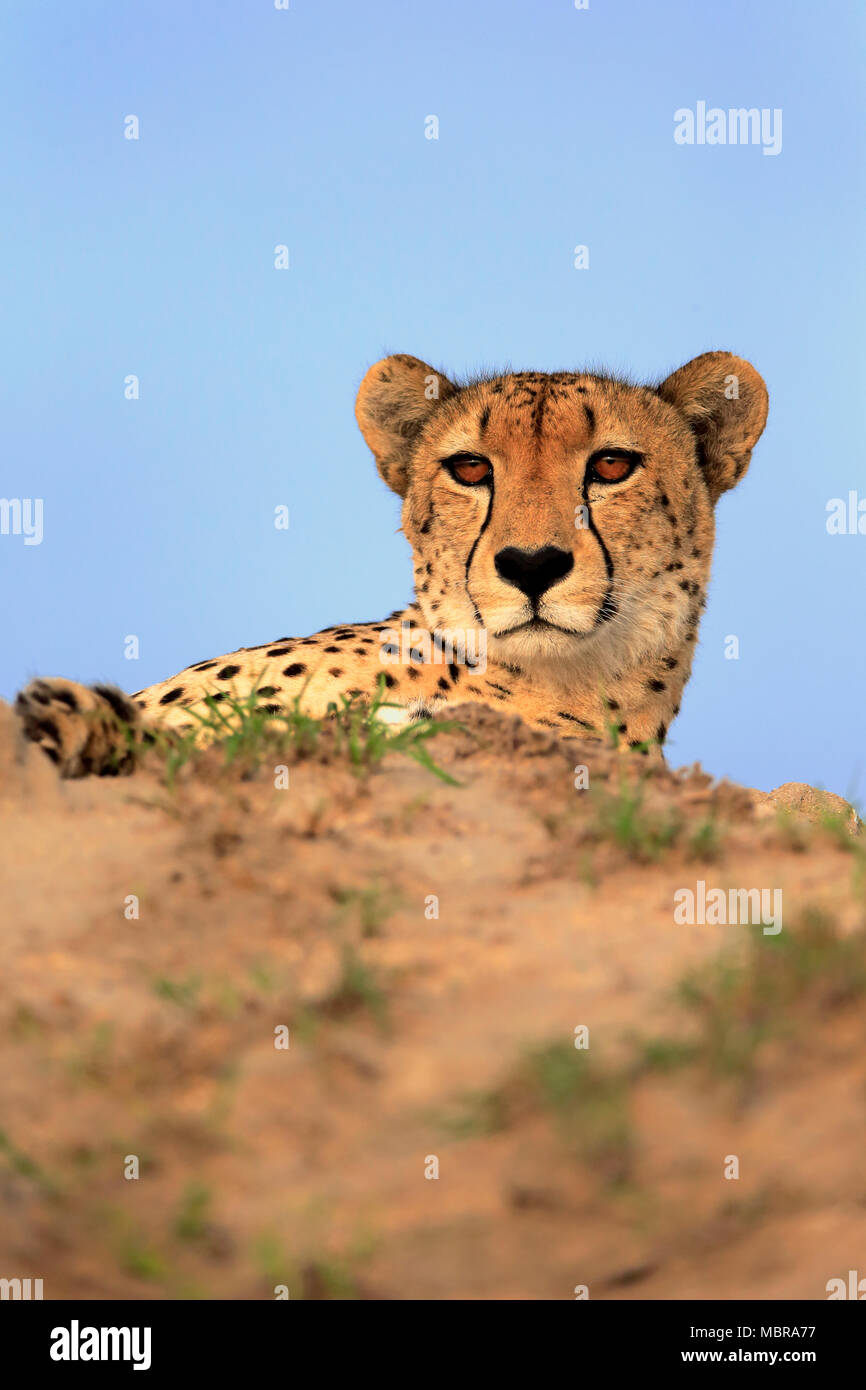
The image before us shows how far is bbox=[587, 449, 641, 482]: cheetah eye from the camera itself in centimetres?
500

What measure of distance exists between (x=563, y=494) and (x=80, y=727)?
7.07 feet

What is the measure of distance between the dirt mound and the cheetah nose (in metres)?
1.86

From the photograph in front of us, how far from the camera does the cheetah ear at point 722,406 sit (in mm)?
5484

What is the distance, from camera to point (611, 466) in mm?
5023

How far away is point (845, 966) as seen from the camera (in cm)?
234

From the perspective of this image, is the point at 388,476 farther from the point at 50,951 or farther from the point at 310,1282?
the point at 310,1282

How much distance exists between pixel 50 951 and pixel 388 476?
340 cm

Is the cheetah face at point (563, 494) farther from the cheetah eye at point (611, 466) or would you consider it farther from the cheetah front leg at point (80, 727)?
the cheetah front leg at point (80, 727)

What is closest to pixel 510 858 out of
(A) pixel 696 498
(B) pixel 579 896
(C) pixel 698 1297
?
(B) pixel 579 896

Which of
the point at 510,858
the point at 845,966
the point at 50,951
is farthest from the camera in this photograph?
the point at 510,858

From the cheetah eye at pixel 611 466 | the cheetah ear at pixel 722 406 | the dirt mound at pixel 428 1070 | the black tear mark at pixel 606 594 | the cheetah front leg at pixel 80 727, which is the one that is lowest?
the dirt mound at pixel 428 1070

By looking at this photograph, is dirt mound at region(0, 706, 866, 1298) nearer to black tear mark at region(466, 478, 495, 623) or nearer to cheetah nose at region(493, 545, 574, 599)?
cheetah nose at region(493, 545, 574, 599)

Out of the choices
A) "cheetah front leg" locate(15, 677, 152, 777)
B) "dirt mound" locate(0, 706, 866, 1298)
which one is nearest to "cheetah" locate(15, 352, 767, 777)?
"cheetah front leg" locate(15, 677, 152, 777)

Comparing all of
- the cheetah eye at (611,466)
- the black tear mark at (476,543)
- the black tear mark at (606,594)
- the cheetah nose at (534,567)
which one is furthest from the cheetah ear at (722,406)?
the cheetah nose at (534,567)
